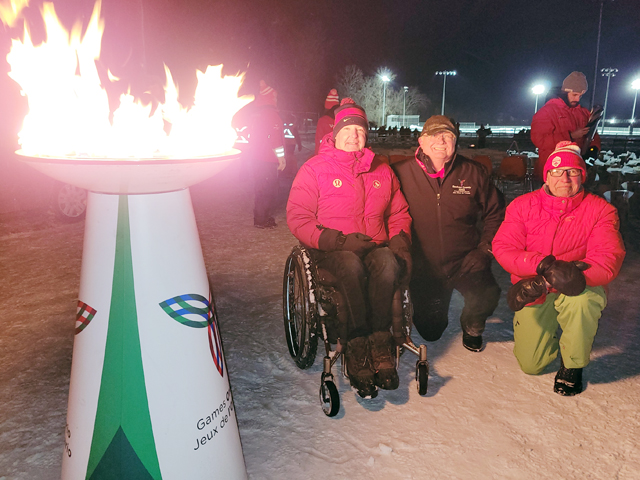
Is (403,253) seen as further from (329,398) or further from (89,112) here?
(89,112)

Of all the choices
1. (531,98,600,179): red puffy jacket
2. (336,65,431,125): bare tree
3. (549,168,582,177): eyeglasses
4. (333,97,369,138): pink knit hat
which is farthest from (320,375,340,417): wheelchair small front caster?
(336,65,431,125): bare tree

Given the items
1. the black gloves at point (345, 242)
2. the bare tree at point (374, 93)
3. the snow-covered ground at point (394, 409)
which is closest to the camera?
the snow-covered ground at point (394, 409)

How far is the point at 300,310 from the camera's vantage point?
327 centimetres

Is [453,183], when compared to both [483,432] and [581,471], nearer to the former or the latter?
[483,432]

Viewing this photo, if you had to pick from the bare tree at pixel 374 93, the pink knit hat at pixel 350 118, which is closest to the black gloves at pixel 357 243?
the pink knit hat at pixel 350 118

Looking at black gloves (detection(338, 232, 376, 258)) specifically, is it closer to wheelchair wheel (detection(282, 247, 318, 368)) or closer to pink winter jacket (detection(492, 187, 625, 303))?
wheelchair wheel (detection(282, 247, 318, 368))

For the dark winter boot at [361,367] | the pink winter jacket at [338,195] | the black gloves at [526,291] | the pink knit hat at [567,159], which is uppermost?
the pink knit hat at [567,159]

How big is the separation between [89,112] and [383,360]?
196 centimetres

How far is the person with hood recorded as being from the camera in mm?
7141

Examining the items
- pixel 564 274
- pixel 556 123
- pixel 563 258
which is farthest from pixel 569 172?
pixel 556 123

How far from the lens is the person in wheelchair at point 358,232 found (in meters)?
2.87

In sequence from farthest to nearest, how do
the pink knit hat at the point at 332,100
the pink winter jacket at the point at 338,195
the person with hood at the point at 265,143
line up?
the pink knit hat at the point at 332,100 < the person with hood at the point at 265,143 < the pink winter jacket at the point at 338,195

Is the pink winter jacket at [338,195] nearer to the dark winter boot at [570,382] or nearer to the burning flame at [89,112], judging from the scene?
the burning flame at [89,112]

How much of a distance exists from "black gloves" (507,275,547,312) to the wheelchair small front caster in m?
1.23
